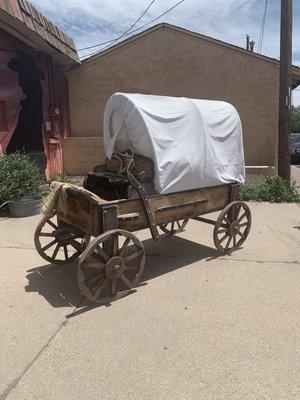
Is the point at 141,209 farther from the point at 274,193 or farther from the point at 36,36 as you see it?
the point at 36,36

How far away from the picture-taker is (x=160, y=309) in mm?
3885

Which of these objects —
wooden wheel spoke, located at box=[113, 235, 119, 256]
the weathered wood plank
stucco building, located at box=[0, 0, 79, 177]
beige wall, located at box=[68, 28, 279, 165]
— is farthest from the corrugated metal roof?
wooden wheel spoke, located at box=[113, 235, 119, 256]

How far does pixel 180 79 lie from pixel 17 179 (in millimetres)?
6763

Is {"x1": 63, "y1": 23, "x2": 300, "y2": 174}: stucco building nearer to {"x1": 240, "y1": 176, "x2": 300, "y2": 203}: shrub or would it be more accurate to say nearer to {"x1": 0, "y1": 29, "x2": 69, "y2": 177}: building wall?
{"x1": 0, "y1": 29, "x2": 69, "y2": 177}: building wall

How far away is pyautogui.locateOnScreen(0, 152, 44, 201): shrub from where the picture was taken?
7.59m

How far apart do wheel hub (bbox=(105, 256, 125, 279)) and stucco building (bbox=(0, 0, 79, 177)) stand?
611cm

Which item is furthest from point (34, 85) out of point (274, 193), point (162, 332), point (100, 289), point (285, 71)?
point (162, 332)

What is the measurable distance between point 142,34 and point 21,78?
4242 millimetres

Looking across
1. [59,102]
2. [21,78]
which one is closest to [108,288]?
[21,78]

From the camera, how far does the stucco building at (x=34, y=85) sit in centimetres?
901

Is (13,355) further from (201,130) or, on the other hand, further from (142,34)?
(142,34)

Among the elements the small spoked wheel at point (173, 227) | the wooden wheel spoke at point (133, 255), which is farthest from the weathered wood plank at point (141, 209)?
the small spoked wheel at point (173, 227)

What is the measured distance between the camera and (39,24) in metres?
8.82

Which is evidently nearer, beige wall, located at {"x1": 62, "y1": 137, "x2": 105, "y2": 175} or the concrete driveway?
the concrete driveway
